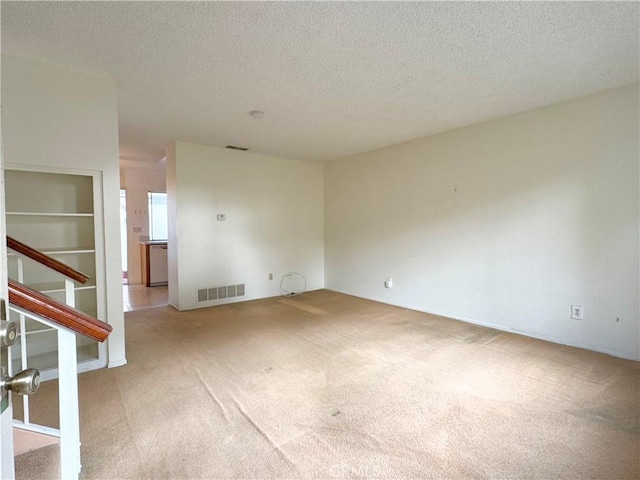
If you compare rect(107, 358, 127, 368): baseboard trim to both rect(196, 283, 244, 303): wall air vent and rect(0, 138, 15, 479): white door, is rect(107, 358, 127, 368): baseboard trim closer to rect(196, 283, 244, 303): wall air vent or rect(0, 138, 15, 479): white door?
rect(196, 283, 244, 303): wall air vent

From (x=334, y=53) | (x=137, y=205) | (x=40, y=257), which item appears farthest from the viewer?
(x=137, y=205)

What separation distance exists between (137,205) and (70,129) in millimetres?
4580

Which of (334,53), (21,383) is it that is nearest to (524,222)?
(334,53)

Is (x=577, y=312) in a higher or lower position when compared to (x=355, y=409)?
Answer: higher

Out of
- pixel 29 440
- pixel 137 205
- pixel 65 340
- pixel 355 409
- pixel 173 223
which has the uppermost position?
pixel 137 205

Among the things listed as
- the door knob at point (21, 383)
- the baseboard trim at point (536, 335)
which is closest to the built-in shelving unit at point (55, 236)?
the door knob at point (21, 383)

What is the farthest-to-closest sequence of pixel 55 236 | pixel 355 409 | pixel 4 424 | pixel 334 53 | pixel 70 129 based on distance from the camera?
pixel 55 236
pixel 70 129
pixel 334 53
pixel 355 409
pixel 4 424

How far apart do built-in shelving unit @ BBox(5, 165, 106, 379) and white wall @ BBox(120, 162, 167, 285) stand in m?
3.91

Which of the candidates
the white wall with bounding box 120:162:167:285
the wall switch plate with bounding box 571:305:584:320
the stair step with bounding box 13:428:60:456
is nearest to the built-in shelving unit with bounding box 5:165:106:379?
the stair step with bounding box 13:428:60:456

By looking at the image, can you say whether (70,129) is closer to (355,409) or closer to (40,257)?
(40,257)

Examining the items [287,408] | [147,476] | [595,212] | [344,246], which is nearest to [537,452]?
[287,408]

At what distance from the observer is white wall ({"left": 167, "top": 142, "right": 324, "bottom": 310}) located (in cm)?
456

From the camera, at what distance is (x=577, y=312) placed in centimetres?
311

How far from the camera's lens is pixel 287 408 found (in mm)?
2113
